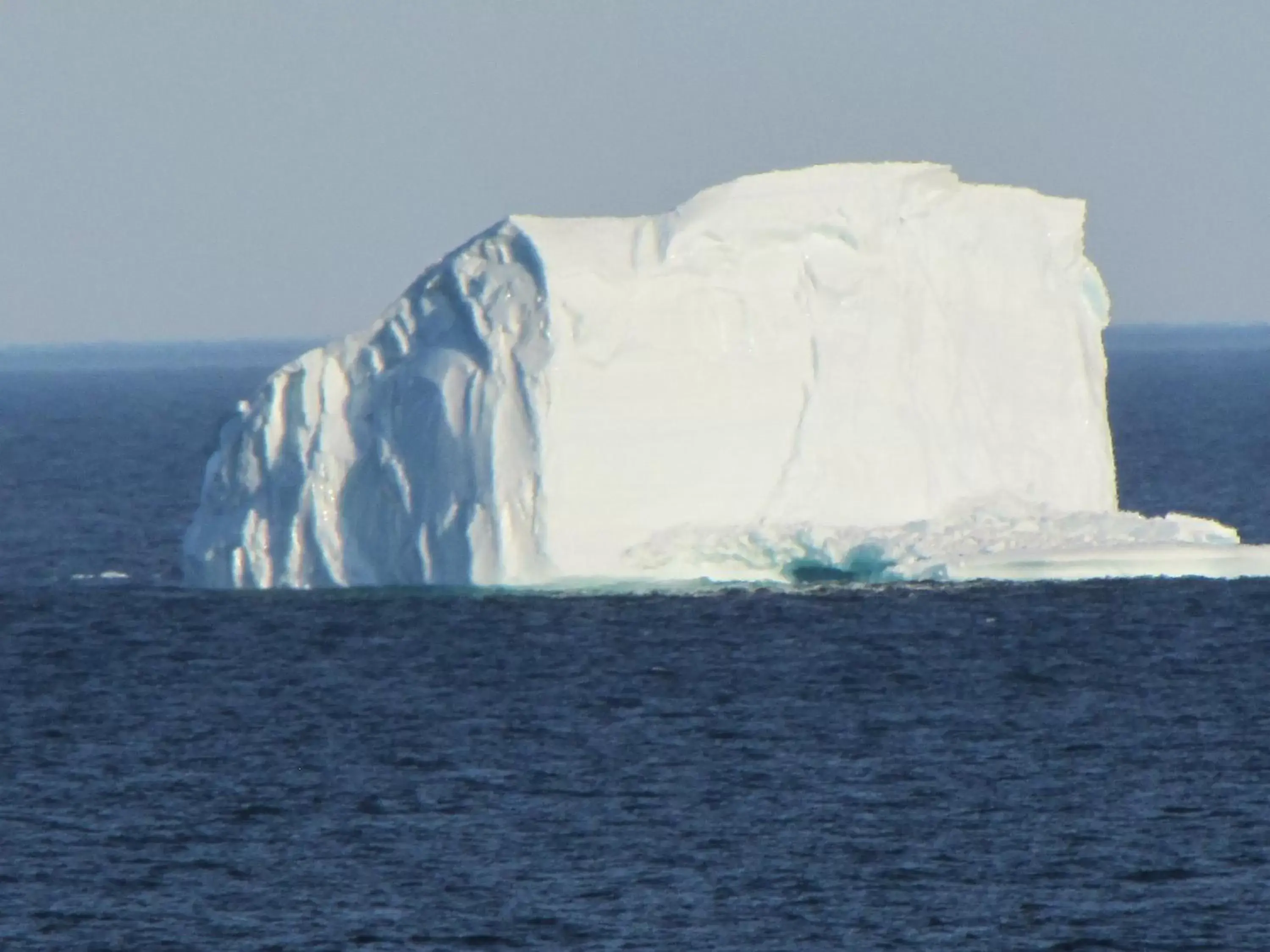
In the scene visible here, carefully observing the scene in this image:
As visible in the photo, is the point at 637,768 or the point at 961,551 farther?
the point at 961,551

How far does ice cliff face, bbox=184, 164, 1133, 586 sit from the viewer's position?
28766 mm

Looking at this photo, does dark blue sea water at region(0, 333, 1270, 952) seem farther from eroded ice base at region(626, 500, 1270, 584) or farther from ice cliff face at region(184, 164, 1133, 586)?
ice cliff face at region(184, 164, 1133, 586)

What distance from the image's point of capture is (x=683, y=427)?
1169 inches

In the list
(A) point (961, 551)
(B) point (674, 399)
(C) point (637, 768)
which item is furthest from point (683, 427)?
(C) point (637, 768)

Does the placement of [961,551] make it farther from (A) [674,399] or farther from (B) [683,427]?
(A) [674,399]

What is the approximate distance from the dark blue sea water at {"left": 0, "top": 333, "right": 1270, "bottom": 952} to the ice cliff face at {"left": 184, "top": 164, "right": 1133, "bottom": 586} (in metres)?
1.03

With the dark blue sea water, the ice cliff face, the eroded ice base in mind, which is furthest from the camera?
the eroded ice base

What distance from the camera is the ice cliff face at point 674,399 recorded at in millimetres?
28766

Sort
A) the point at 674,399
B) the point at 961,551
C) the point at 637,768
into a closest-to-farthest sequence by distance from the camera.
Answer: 1. the point at 637,768
2. the point at 961,551
3. the point at 674,399

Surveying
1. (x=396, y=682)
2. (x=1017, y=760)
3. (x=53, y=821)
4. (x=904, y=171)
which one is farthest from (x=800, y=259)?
(x=53, y=821)

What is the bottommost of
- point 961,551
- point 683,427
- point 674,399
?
point 961,551

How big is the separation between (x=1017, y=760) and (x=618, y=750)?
3580mm

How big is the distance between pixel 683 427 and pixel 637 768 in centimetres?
844

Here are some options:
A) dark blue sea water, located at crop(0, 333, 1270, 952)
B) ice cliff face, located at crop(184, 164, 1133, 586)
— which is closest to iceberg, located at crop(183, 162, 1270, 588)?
ice cliff face, located at crop(184, 164, 1133, 586)
